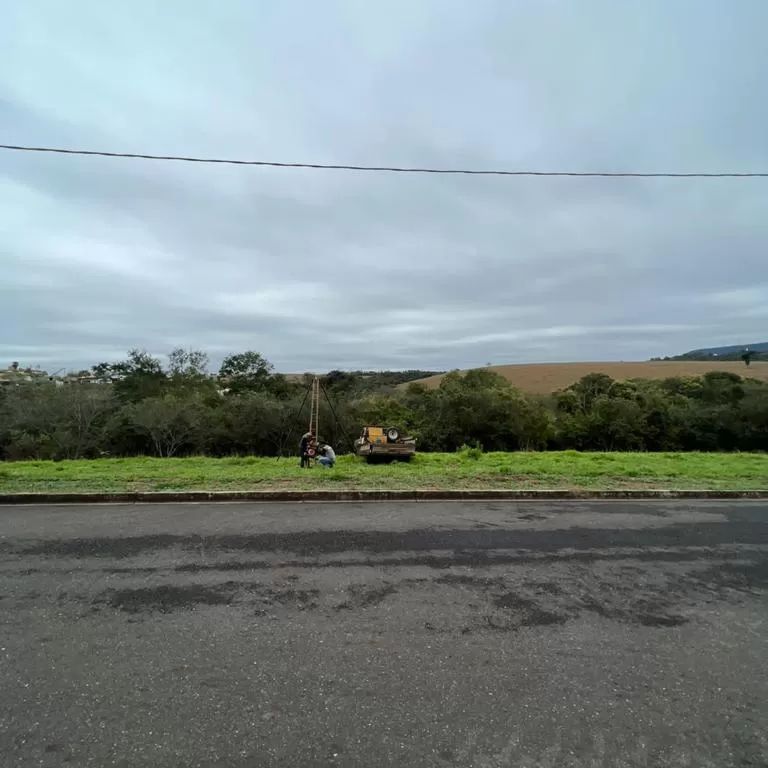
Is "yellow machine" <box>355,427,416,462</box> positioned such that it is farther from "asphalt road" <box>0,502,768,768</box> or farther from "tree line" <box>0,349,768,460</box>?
"tree line" <box>0,349,768,460</box>

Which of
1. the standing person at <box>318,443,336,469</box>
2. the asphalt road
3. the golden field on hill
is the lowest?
the asphalt road

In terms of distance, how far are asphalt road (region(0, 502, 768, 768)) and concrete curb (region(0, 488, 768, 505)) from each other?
162 centimetres

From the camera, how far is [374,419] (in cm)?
3488

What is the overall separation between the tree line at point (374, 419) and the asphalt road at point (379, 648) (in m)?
24.4

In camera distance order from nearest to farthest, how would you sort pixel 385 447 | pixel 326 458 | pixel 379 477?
pixel 379 477, pixel 326 458, pixel 385 447

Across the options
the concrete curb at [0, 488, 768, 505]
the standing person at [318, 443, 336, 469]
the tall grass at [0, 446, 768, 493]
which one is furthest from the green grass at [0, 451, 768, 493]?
the standing person at [318, 443, 336, 469]

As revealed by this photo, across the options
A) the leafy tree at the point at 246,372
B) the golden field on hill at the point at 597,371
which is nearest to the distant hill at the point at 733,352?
the golden field on hill at the point at 597,371

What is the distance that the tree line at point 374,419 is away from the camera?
3103cm

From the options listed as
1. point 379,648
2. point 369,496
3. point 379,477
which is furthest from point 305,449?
point 379,648

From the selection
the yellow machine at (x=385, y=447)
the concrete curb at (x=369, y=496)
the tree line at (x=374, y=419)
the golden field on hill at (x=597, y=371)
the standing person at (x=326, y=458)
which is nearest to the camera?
the concrete curb at (x=369, y=496)

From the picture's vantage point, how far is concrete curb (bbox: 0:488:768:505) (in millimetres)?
7547

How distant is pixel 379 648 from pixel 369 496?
4.65 meters

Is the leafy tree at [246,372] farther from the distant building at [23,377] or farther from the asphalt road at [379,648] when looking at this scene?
the asphalt road at [379,648]

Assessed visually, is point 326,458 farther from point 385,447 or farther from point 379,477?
point 379,477
